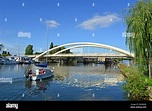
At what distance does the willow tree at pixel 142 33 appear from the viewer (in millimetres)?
6066

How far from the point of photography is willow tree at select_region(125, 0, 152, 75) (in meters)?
6.07

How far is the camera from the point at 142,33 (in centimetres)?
615

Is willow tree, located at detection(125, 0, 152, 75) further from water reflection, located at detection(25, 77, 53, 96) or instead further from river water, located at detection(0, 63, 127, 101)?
water reflection, located at detection(25, 77, 53, 96)

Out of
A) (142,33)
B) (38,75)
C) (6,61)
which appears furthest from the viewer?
(6,61)

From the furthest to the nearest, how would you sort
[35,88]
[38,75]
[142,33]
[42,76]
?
[42,76] → [38,75] → [35,88] → [142,33]

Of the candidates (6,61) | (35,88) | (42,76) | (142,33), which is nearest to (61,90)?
(35,88)

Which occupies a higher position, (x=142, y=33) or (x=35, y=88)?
(x=142, y=33)

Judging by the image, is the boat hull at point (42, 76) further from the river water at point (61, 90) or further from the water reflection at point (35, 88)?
the water reflection at point (35, 88)

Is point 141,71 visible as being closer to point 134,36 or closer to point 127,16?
point 134,36

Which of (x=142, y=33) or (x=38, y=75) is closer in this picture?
(x=142, y=33)

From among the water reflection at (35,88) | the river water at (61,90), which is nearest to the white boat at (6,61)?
the water reflection at (35,88)

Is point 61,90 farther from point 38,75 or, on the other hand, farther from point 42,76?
point 42,76

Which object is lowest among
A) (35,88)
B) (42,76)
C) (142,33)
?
(35,88)
